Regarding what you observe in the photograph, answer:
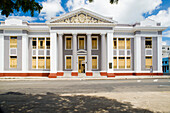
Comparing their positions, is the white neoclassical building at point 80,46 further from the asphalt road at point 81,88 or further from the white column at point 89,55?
the asphalt road at point 81,88

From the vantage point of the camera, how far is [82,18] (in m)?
23.5

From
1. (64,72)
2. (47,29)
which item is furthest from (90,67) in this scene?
(47,29)

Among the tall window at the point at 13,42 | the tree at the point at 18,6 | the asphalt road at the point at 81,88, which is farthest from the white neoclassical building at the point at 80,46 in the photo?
the tree at the point at 18,6

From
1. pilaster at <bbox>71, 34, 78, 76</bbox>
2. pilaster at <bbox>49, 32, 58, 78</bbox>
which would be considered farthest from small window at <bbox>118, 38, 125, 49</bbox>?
pilaster at <bbox>49, 32, 58, 78</bbox>

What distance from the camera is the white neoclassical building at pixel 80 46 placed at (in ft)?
76.2

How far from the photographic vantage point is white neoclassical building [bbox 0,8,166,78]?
23219 mm

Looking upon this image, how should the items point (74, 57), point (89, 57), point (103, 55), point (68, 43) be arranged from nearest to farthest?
1. point (74, 57)
2. point (89, 57)
3. point (103, 55)
4. point (68, 43)

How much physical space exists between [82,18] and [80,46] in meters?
5.29

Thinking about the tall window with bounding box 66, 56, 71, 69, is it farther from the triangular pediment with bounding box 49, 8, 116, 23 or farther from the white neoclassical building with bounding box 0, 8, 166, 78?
the triangular pediment with bounding box 49, 8, 116, 23

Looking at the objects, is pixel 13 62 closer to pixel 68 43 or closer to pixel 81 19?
pixel 68 43

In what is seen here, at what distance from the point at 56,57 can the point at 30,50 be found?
6121 millimetres

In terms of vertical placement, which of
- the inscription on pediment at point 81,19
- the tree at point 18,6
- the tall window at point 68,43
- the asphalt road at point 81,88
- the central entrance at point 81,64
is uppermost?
the inscription on pediment at point 81,19

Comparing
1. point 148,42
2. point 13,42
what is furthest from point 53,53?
point 148,42

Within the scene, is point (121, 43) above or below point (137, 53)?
above
